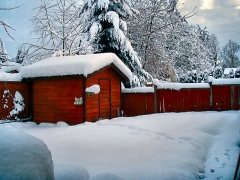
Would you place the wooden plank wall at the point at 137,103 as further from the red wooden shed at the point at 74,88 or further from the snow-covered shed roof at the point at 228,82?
the snow-covered shed roof at the point at 228,82

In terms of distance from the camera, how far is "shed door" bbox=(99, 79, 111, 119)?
423 inches

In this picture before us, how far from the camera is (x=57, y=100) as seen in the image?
10297 mm

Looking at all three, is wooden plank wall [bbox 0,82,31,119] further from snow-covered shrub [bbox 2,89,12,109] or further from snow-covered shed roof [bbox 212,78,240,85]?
snow-covered shed roof [bbox 212,78,240,85]

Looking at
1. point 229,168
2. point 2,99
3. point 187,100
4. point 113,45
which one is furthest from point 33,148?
point 113,45

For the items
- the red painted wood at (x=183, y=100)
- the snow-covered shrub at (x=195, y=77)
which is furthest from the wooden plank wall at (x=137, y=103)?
the snow-covered shrub at (x=195, y=77)

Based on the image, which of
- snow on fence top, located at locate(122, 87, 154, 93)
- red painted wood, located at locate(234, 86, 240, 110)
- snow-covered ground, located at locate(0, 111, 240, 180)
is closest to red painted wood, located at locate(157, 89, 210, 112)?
snow on fence top, located at locate(122, 87, 154, 93)

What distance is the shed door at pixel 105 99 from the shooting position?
35.3ft

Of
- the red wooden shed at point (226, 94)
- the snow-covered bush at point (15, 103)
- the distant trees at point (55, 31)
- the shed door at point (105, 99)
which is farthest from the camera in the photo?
the distant trees at point (55, 31)

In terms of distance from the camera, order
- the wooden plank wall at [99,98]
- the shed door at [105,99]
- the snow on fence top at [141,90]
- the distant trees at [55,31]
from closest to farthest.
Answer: the wooden plank wall at [99,98]
the shed door at [105,99]
the snow on fence top at [141,90]
the distant trees at [55,31]

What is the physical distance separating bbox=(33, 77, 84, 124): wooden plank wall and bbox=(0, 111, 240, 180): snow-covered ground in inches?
93.0

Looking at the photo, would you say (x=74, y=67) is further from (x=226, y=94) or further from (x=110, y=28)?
(x=226, y=94)

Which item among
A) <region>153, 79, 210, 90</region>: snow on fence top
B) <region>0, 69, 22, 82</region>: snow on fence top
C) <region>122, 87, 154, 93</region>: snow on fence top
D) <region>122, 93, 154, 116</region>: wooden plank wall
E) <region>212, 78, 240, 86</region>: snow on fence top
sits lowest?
<region>122, 93, 154, 116</region>: wooden plank wall

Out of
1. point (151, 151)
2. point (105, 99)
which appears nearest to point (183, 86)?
point (105, 99)

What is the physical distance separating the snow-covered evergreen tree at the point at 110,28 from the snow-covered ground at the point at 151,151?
7.83 m
